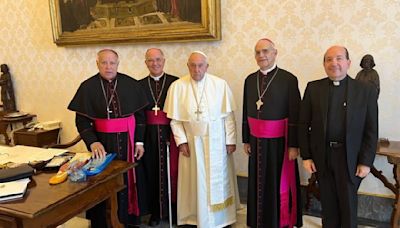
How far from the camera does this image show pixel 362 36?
3.16 meters

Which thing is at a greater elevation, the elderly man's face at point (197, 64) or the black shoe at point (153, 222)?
the elderly man's face at point (197, 64)

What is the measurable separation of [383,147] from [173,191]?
1873 millimetres

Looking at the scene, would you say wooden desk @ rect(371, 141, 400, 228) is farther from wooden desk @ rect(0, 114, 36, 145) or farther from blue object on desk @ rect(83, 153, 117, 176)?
wooden desk @ rect(0, 114, 36, 145)

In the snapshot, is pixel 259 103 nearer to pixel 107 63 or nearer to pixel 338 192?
pixel 338 192

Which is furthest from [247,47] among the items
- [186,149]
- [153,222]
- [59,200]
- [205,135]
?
[59,200]

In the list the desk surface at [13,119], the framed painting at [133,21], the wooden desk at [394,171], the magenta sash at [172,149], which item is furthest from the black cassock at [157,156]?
the desk surface at [13,119]

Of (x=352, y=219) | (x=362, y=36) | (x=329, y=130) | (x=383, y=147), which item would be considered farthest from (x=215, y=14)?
(x=352, y=219)

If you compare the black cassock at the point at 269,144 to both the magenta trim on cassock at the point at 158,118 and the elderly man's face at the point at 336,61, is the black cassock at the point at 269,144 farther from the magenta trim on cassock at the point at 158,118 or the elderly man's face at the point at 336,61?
the magenta trim on cassock at the point at 158,118

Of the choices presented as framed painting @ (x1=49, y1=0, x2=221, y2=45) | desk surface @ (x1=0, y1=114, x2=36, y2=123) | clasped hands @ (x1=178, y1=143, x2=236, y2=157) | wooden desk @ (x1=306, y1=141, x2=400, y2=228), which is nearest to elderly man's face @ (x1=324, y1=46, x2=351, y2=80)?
wooden desk @ (x1=306, y1=141, x2=400, y2=228)

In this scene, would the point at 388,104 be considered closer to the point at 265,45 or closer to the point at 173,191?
the point at 265,45

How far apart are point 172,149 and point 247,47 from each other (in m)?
1.25

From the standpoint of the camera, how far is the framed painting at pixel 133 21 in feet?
12.0

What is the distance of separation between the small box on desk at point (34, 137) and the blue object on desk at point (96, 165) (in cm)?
232

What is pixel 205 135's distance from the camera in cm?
310
